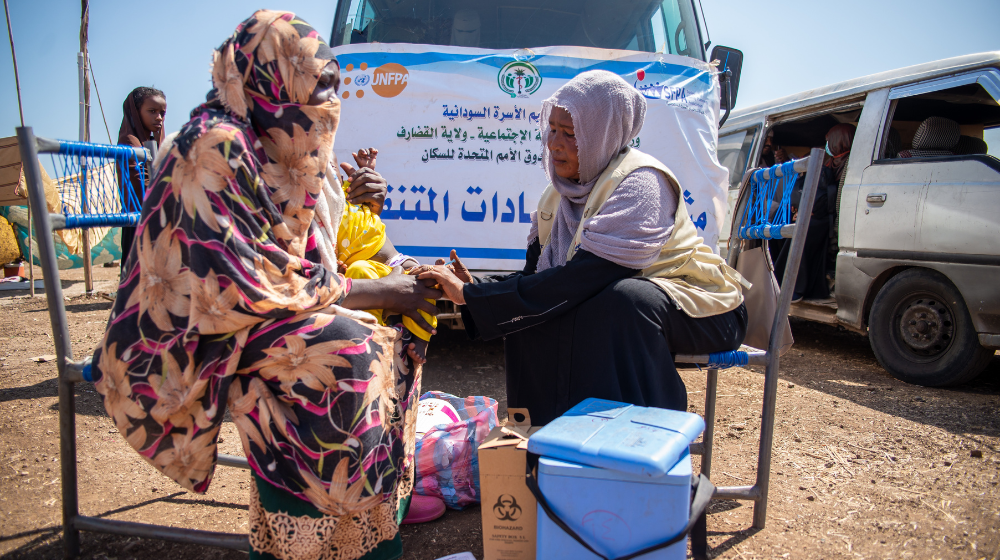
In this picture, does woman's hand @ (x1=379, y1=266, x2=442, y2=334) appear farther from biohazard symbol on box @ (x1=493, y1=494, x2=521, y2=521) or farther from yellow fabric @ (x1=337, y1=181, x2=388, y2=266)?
biohazard symbol on box @ (x1=493, y1=494, x2=521, y2=521)

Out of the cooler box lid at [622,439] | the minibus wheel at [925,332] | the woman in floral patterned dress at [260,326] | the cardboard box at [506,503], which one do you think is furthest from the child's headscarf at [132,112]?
the minibus wheel at [925,332]

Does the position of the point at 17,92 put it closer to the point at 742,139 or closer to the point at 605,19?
the point at 605,19

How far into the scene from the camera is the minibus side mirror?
4.05 metres

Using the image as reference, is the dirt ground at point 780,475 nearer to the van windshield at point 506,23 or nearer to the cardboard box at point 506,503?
the cardboard box at point 506,503

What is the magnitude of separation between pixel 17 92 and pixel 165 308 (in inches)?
308

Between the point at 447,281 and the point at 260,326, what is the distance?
2.17 ft

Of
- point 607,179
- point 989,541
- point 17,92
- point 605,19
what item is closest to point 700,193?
point 605,19

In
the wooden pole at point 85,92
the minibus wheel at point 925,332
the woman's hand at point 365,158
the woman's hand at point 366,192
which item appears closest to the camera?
the woman's hand at point 366,192

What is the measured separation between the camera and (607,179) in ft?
6.48

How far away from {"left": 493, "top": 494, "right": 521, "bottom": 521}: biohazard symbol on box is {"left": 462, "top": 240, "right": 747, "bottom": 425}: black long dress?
45 centimetres

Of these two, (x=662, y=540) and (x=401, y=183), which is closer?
(x=662, y=540)

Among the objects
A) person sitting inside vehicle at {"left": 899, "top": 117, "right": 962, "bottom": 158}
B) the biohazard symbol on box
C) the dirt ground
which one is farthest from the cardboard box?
person sitting inside vehicle at {"left": 899, "top": 117, "right": 962, "bottom": 158}

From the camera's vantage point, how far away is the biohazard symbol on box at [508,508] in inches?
59.4

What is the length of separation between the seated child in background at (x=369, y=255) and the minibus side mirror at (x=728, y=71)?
298 centimetres
